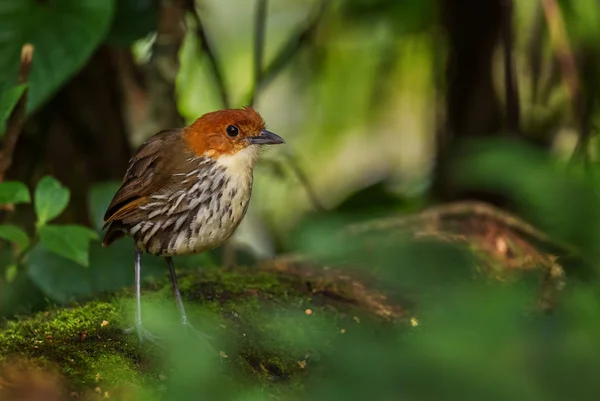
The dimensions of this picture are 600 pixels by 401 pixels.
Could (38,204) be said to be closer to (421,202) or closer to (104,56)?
(104,56)

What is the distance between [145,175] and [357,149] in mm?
3722

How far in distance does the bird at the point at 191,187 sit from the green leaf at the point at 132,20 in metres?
1.15

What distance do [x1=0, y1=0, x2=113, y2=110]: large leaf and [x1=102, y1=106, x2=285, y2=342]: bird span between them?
0.77m

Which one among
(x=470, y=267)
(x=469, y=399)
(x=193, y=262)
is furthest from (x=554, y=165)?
(x=193, y=262)

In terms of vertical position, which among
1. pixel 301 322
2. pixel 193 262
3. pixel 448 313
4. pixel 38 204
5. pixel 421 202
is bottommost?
pixel 421 202

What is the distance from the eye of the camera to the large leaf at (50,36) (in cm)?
304

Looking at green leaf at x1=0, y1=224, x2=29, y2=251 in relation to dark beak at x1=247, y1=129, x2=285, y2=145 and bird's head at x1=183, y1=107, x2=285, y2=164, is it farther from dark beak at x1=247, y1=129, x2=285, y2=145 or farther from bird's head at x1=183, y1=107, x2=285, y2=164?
dark beak at x1=247, y1=129, x2=285, y2=145

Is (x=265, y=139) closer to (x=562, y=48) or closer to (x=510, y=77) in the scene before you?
(x=562, y=48)

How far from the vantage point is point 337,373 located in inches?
30.1

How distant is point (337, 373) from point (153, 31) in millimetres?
3016

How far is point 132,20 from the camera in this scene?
3.54 meters

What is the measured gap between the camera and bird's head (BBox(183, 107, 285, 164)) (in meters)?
2.37

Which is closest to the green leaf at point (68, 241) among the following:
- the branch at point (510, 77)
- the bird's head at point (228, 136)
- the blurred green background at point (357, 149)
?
the blurred green background at point (357, 149)

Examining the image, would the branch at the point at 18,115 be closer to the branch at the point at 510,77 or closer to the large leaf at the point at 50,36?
the large leaf at the point at 50,36
